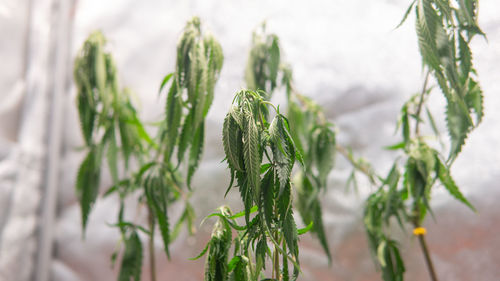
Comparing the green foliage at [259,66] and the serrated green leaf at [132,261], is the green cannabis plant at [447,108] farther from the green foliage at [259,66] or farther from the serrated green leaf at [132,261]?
the serrated green leaf at [132,261]

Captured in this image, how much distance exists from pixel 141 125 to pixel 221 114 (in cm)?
44

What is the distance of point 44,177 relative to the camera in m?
1.69

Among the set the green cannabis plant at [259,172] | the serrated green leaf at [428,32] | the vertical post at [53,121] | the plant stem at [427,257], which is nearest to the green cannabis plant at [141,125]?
the green cannabis plant at [259,172]

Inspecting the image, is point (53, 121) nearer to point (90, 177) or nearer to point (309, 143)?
point (90, 177)

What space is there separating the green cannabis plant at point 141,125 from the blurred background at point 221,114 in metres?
0.11

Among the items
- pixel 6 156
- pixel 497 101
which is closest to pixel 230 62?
pixel 497 101

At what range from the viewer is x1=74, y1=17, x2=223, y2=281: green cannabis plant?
0.81 m

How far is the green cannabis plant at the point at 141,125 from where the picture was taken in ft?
2.64

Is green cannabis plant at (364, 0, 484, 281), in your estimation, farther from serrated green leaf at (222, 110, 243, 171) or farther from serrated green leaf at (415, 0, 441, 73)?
serrated green leaf at (222, 110, 243, 171)

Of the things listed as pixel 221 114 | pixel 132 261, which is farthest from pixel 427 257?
pixel 221 114

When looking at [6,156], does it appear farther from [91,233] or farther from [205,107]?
[205,107]

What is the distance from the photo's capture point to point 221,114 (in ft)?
4.65

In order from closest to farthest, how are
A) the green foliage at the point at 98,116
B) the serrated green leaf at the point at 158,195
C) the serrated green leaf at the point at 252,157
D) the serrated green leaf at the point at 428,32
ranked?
1. the serrated green leaf at the point at 252,157
2. the serrated green leaf at the point at 428,32
3. the serrated green leaf at the point at 158,195
4. the green foliage at the point at 98,116

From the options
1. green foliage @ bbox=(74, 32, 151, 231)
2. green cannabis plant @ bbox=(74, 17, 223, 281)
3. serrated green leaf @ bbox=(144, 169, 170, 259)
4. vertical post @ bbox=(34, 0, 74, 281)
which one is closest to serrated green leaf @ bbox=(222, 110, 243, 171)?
green cannabis plant @ bbox=(74, 17, 223, 281)
